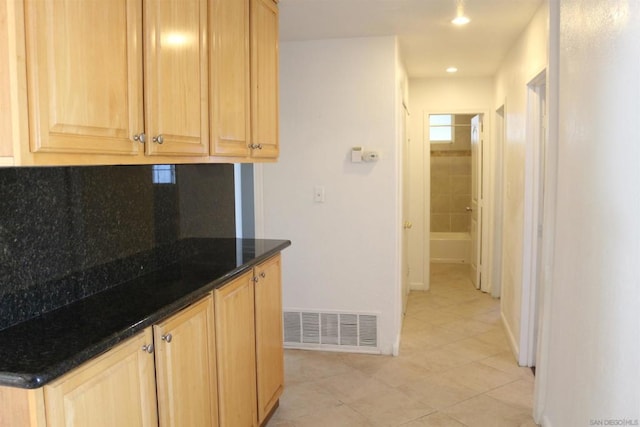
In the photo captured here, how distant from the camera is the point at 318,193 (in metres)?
4.05

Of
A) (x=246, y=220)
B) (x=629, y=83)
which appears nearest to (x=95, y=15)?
(x=629, y=83)

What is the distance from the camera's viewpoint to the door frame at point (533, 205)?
11.7 ft

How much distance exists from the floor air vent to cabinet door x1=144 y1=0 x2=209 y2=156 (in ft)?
7.17

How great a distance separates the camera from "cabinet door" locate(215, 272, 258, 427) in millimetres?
2199

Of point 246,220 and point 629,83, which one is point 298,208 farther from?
point 629,83

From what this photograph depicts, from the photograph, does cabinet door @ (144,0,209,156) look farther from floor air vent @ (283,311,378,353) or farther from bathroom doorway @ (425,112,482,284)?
bathroom doorway @ (425,112,482,284)

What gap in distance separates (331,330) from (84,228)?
2488 mm

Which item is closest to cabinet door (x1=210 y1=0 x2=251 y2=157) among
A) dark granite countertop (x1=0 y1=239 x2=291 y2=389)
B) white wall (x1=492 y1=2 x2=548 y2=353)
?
dark granite countertop (x1=0 y1=239 x2=291 y2=389)

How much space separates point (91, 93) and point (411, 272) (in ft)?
16.0

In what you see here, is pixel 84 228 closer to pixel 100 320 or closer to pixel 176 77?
pixel 100 320

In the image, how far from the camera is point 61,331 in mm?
1530

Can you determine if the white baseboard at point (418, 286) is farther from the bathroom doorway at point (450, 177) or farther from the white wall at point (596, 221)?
the white wall at point (596, 221)

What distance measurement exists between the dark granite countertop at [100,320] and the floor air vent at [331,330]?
164 cm

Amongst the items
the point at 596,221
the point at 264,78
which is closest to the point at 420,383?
the point at 596,221
